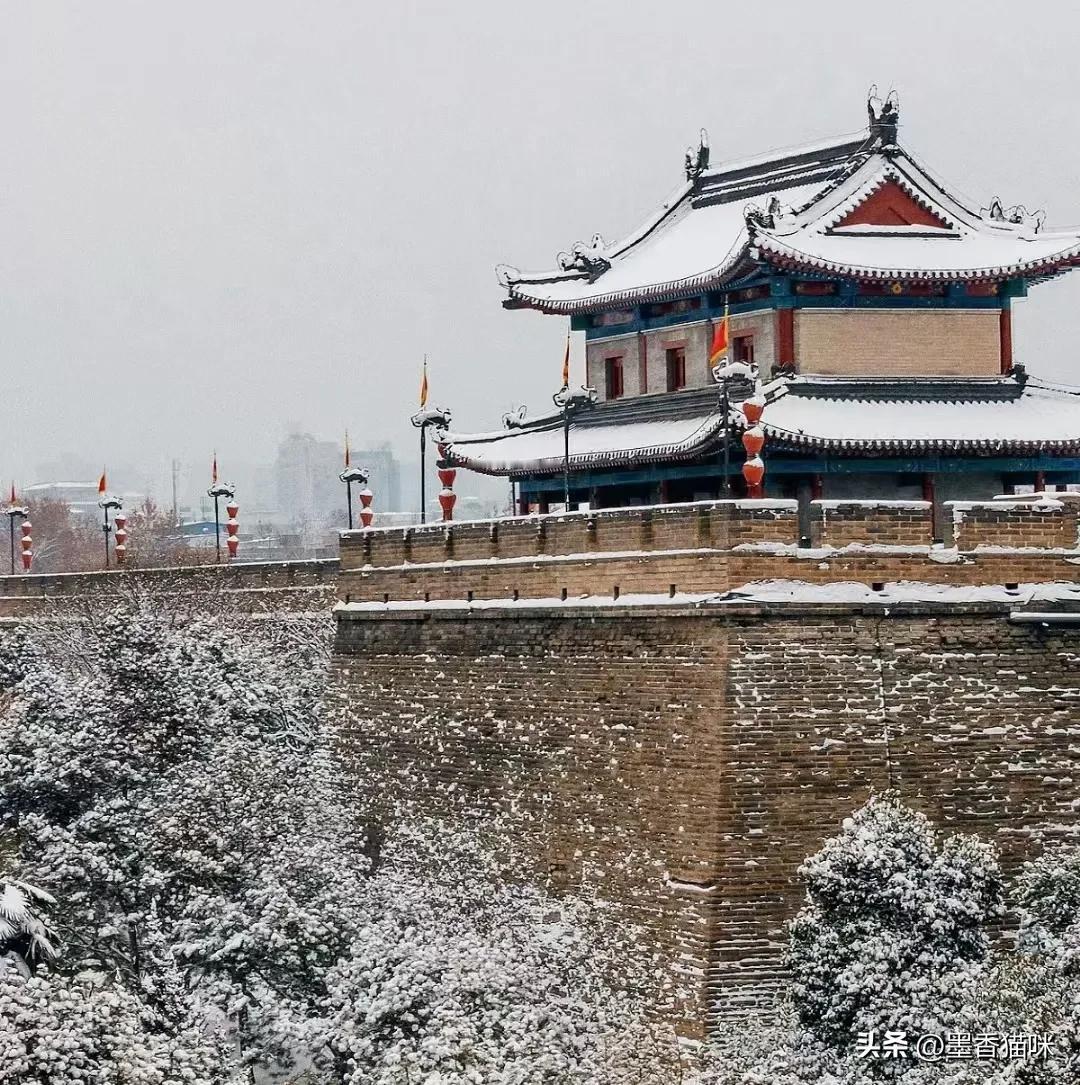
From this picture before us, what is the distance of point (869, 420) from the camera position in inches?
1066

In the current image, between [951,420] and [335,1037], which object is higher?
[951,420]

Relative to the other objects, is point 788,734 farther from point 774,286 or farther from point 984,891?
point 774,286

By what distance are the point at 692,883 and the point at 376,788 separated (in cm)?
642

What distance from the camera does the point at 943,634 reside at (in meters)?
20.7

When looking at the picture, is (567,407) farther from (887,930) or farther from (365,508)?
(887,930)

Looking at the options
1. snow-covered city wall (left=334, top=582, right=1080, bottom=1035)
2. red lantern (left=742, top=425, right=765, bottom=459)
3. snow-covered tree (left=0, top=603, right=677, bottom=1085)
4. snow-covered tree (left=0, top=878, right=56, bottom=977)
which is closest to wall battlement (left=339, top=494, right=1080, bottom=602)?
snow-covered city wall (left=334, top=582, right=1080, bottom=1035)

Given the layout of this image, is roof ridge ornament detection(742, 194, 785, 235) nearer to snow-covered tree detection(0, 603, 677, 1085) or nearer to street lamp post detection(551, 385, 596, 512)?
street lamp post detection(551, 385, 596, 512)

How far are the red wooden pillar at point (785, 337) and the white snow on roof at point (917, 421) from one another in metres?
0.50

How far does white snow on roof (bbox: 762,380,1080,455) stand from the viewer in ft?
87.1

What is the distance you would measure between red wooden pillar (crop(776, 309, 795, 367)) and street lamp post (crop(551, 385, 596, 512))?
8.43 ft

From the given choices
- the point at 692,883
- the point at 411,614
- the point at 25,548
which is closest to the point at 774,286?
the point at 411,614

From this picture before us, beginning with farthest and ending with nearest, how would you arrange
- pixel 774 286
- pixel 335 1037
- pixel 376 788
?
pixel 774 286 < pixel 376 788 < pixel 335 1037

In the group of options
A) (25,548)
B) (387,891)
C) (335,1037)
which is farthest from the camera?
(25,548)

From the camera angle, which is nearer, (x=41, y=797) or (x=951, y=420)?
(x=41, y=797)
